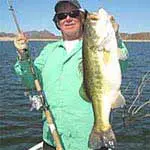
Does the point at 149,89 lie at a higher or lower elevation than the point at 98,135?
lower

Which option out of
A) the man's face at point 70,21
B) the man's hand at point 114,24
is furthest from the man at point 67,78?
the man's hand at point 114,24

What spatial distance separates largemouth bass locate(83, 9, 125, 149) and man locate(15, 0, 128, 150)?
0.70m

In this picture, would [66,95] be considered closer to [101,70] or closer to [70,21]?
[70,21]

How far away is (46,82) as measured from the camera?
521cm

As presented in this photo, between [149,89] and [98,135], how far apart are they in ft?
74.5

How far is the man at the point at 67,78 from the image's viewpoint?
4.92 metres

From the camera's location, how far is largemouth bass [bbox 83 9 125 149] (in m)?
3.65

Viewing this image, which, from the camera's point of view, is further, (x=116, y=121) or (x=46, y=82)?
(x=116, y=121)

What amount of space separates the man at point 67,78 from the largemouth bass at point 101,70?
2.30 feet

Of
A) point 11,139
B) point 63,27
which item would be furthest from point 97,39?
point 11,139

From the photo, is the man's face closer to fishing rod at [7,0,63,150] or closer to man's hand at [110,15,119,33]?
fishing rod at [7,0,63,150]

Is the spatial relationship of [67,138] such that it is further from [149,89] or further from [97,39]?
[149,89]

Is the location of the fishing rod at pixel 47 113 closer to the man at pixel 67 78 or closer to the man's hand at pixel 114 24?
the man at pixel 67 78

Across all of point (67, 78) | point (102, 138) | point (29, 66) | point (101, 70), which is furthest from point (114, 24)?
point (29, 66)
